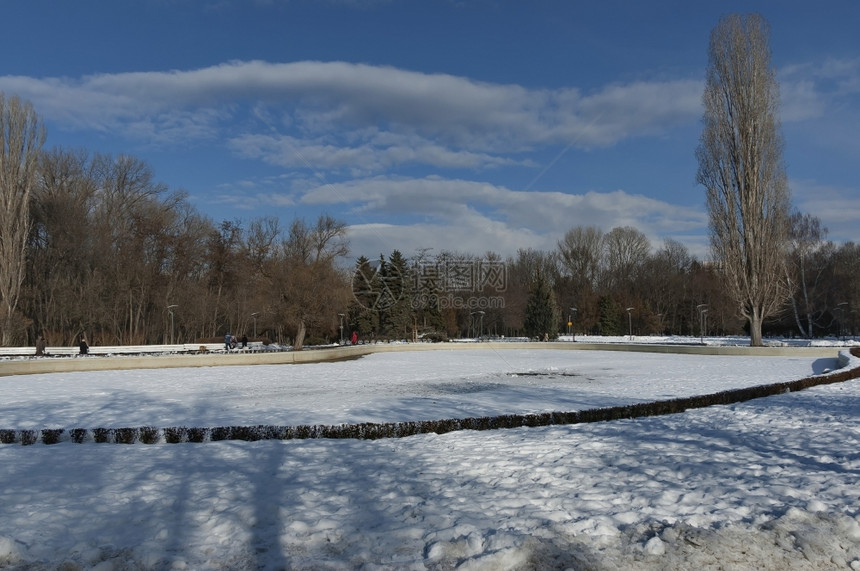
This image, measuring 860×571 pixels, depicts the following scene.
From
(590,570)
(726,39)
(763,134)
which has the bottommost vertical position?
(590,570)

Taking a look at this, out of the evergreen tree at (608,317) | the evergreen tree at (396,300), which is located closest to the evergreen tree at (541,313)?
the evergreen tree at (608,317)

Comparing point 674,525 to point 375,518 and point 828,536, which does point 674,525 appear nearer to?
point 828,536

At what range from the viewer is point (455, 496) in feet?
21.3

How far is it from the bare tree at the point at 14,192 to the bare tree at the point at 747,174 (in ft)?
138

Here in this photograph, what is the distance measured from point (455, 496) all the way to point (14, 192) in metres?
42.3

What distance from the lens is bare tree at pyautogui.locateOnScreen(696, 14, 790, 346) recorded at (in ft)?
114

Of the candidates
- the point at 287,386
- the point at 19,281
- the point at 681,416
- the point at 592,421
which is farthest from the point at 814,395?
the point at 19,281

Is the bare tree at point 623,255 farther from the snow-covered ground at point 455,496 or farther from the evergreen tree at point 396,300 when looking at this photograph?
A: the snow-covered ground at point 455,496

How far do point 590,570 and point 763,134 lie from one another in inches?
1455

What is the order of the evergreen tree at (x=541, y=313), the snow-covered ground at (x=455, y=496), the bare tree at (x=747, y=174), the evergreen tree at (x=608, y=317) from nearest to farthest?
1. the snow-covered ground at (x=455, y=496)
2. the bare tree at (x=747, y=174)
3. the evergreen tree at (x=541, y=313)
4. the evergreen tree at (x=608, y=317)

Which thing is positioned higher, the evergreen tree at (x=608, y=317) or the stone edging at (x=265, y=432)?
the evergreen tree at (x=608, y=317)

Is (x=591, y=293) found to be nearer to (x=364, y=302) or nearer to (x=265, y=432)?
(x=364, y=302)

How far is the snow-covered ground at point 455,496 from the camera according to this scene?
493cm

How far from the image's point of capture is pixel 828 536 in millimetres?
5082
